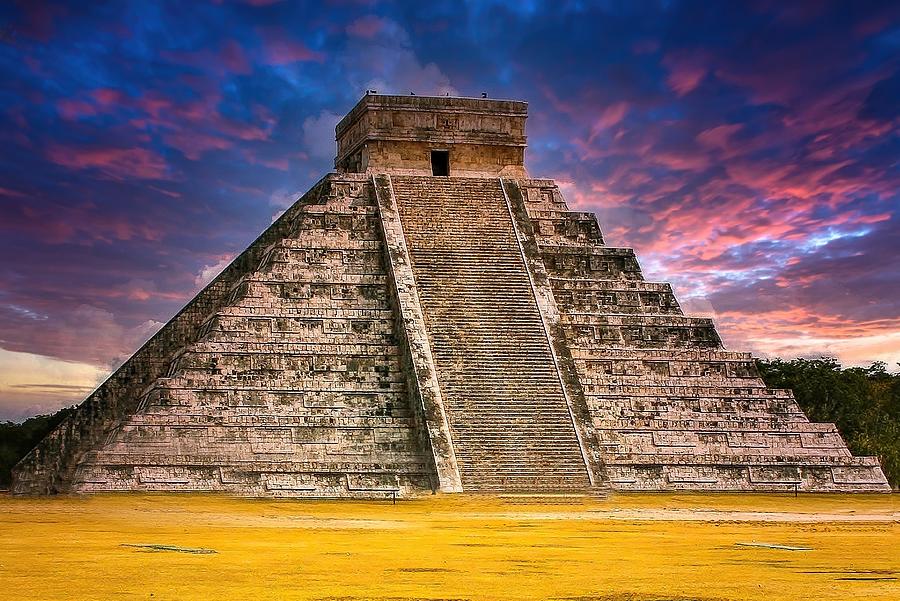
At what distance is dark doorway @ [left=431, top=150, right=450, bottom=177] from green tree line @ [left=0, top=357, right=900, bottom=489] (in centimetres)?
1401

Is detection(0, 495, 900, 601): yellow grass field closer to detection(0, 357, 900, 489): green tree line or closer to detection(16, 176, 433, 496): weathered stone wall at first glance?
detection(16, 176, 433, 496): weathered stone wall

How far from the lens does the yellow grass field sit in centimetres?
865

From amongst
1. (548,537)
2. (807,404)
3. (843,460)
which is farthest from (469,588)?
(807,404)

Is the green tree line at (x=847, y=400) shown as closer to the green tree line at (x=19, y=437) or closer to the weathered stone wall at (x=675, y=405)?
the weathered stone wall at (x=675, y=405)

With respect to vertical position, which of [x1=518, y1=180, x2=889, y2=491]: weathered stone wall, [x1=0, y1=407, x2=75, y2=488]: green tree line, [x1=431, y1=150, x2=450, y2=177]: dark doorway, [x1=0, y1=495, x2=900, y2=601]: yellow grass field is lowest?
[x1=0, y1=495, x2=900, y2=601]: yellow grass field

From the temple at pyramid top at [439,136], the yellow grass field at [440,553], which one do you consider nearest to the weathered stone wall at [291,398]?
the yellow grass field at [440,553]

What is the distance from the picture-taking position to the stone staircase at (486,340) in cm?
2402

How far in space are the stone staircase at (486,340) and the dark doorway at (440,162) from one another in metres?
1.39

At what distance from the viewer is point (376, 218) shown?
30.2 m

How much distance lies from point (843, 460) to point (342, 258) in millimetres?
12549

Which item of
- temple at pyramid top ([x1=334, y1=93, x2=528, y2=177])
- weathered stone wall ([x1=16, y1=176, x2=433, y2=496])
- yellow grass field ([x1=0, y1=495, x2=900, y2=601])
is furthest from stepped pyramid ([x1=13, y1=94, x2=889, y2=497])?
yellow grass field ([x1=0, y1=495, x2=900, y2=601])

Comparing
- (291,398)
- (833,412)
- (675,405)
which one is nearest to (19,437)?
(291,398)

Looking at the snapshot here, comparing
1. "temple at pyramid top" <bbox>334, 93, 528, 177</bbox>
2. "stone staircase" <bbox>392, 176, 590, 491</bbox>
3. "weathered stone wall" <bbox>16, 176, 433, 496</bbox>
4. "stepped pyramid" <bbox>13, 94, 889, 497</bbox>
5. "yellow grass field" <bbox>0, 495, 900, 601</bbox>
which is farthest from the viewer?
"temple at pyramid top" <bbox>334, 93, 528, 177</bbox>

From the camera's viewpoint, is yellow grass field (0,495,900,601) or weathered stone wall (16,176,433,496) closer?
yellow grass field (0,495,900,601)
